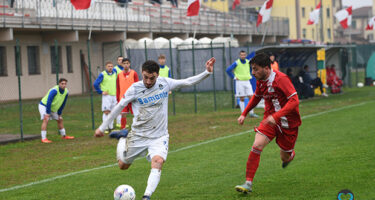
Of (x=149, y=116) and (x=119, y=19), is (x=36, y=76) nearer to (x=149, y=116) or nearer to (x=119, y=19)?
(x=119, y=19)

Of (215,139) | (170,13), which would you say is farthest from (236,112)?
(170,13)

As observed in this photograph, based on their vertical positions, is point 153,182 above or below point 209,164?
above

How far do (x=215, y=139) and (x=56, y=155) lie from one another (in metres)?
3.89

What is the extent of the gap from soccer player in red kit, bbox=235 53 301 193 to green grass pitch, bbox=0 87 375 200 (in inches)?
18.3

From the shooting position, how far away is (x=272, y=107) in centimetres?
809

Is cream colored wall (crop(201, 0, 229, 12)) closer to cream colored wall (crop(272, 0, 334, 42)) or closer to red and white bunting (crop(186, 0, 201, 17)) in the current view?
cream colored wall (crop(272, 0, 334, 42))

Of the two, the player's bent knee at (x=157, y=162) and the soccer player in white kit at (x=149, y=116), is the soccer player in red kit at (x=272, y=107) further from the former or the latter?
the player's bent knee at (x=157, y=162)

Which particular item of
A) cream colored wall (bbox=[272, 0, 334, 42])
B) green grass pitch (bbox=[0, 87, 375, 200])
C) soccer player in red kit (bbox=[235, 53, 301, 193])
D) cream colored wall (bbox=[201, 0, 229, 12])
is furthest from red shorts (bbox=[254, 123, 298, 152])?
Result: cream colored wall (bbox=[201, 0, 229, 12])

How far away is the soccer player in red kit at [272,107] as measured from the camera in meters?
7.77

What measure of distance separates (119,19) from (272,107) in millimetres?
32954

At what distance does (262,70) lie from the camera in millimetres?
7816

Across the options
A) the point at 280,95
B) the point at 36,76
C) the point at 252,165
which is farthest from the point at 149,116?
the point at 36,76

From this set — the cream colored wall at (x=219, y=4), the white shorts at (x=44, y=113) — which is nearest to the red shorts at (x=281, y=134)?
the white shorts at (x=44, y=113)

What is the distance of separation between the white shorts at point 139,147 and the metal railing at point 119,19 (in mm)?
14573
